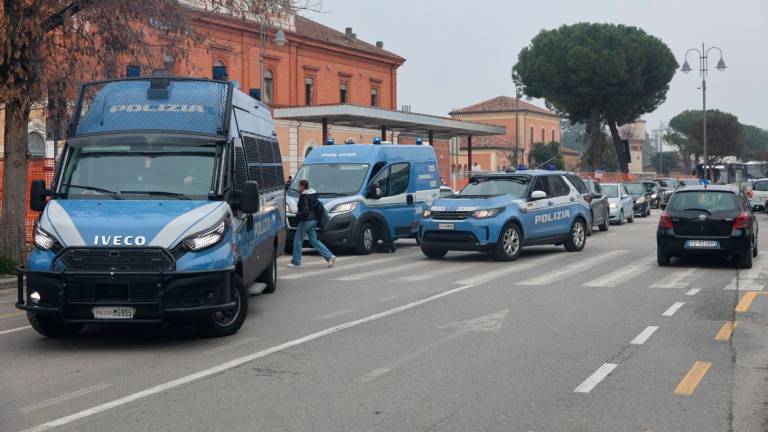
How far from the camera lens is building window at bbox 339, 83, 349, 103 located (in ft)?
213

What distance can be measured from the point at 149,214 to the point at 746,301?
8.15 meters

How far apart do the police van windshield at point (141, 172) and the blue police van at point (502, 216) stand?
8.93 m

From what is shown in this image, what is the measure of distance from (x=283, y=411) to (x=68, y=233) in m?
3.41

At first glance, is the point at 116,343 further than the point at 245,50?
No

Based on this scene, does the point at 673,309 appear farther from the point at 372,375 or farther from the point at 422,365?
the point at 372,375

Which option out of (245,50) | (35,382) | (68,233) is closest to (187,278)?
(68,233)

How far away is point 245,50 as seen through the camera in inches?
2189

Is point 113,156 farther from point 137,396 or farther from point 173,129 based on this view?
point 137,396

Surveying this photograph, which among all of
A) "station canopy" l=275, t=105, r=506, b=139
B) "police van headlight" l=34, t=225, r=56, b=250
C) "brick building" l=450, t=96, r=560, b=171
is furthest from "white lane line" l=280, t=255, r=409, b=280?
"brick building" l=450, t=96, r=560, b=171

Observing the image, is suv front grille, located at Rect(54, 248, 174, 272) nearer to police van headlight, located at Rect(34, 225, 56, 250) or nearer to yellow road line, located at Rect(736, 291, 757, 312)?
police van headlight, located at Rect(34, 225, 56, 250)

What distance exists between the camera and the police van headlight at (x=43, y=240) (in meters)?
9.04

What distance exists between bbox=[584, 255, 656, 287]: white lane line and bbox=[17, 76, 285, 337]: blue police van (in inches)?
228

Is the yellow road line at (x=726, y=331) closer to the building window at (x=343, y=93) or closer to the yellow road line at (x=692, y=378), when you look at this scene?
the yellow road line at (x=692, y=378)

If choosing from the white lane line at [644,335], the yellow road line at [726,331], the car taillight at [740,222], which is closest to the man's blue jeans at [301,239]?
the car taillight at [740,222]
